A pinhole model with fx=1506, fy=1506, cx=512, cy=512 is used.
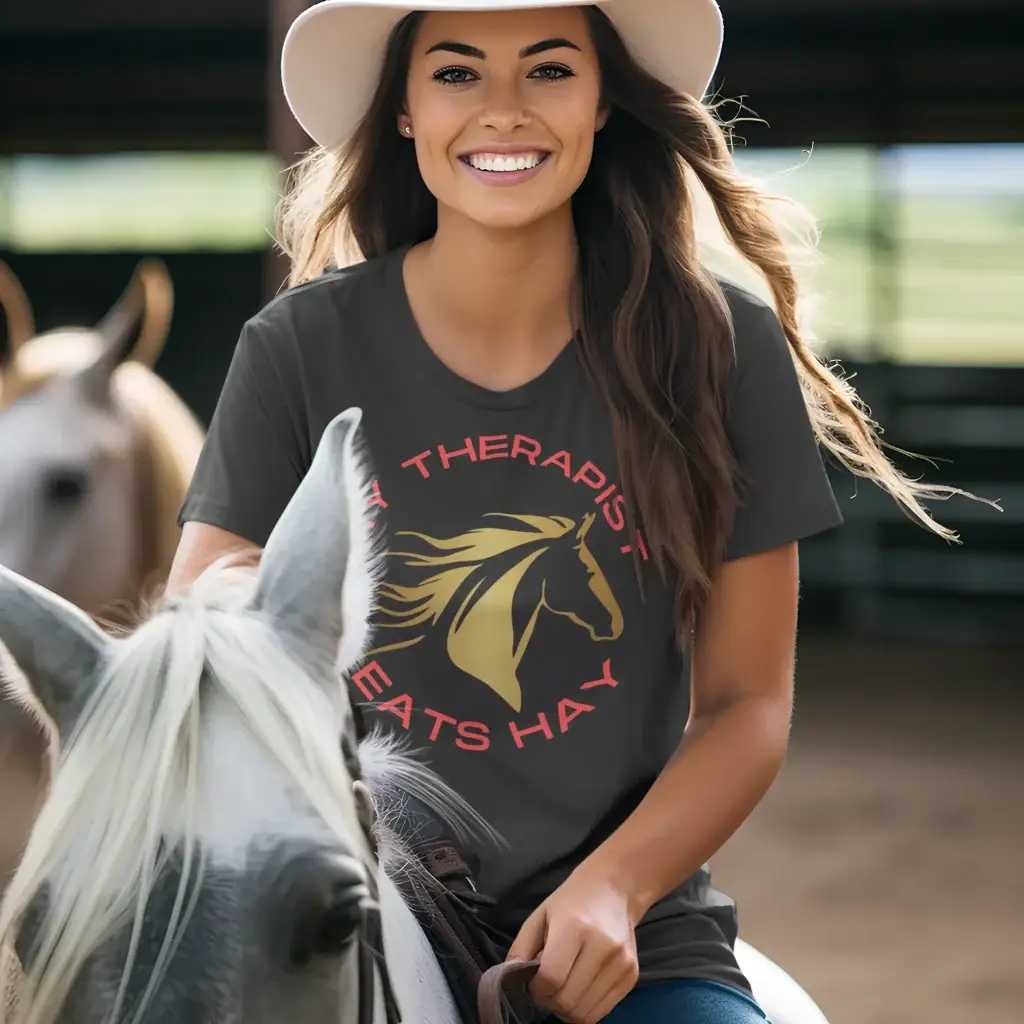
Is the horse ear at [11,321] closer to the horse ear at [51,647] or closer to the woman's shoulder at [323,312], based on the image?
the woman's shoulder at [323,312]

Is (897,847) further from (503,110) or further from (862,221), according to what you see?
(503,110)

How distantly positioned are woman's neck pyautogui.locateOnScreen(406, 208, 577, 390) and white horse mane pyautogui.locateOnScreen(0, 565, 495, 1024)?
362mm

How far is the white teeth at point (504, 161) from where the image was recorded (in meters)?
1.04

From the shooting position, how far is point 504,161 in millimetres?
1038

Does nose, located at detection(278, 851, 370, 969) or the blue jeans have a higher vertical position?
nose, located at detection(278, 851, 370, 969)

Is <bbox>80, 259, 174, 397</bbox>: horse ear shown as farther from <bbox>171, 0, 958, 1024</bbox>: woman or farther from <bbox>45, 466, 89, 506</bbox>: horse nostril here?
<bbox>171, 0, 958, 1024</bbox>: woman

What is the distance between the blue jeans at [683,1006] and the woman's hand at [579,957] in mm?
148

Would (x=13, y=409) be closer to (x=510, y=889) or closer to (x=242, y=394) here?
(x=242, y=394)

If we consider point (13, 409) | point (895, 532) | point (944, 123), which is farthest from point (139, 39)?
point (13, 409)

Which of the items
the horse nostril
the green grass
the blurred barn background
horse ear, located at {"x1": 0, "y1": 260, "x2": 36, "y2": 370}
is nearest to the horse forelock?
the horse nostril

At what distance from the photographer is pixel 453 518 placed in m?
1.05

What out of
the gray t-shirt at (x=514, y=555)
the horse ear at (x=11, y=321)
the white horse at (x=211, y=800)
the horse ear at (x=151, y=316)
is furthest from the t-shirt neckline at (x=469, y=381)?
the horse ear at (x=11, y=321)

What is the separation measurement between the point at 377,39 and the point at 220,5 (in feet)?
17.8

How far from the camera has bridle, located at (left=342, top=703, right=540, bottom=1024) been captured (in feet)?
2.44
